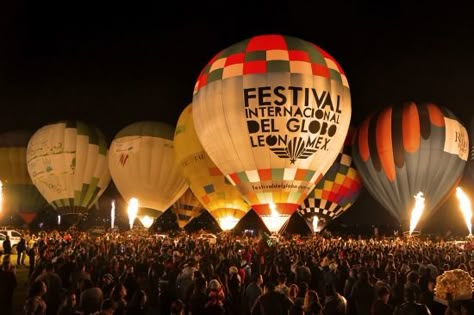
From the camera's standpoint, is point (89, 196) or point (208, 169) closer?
point (208, 169)

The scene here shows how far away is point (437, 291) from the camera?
5449 mm

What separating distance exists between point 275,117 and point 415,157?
10255mm

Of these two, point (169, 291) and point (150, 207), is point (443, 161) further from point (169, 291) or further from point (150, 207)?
point (169, 291)

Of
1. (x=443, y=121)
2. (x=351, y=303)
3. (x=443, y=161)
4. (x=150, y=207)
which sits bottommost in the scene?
(x=351, y=303)

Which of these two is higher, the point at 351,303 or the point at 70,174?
the point at 70,174

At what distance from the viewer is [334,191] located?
30.2 meters

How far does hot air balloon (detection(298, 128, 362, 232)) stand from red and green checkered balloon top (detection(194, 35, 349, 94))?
28.5ft

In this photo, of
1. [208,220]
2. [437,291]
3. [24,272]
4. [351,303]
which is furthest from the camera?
[208,220]

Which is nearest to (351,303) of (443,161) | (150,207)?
(443,161)

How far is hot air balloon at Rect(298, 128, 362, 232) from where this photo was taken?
29969 mm

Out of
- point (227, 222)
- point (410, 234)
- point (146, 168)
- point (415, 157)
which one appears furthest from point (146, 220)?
point (415, 157)

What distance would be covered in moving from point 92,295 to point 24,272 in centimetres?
1036

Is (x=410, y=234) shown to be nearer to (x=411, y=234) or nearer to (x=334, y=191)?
(x=411, y=234)

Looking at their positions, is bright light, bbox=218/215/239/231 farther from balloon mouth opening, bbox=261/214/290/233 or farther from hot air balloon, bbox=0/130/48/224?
hot air balloon, bbox=0/130/48/224
